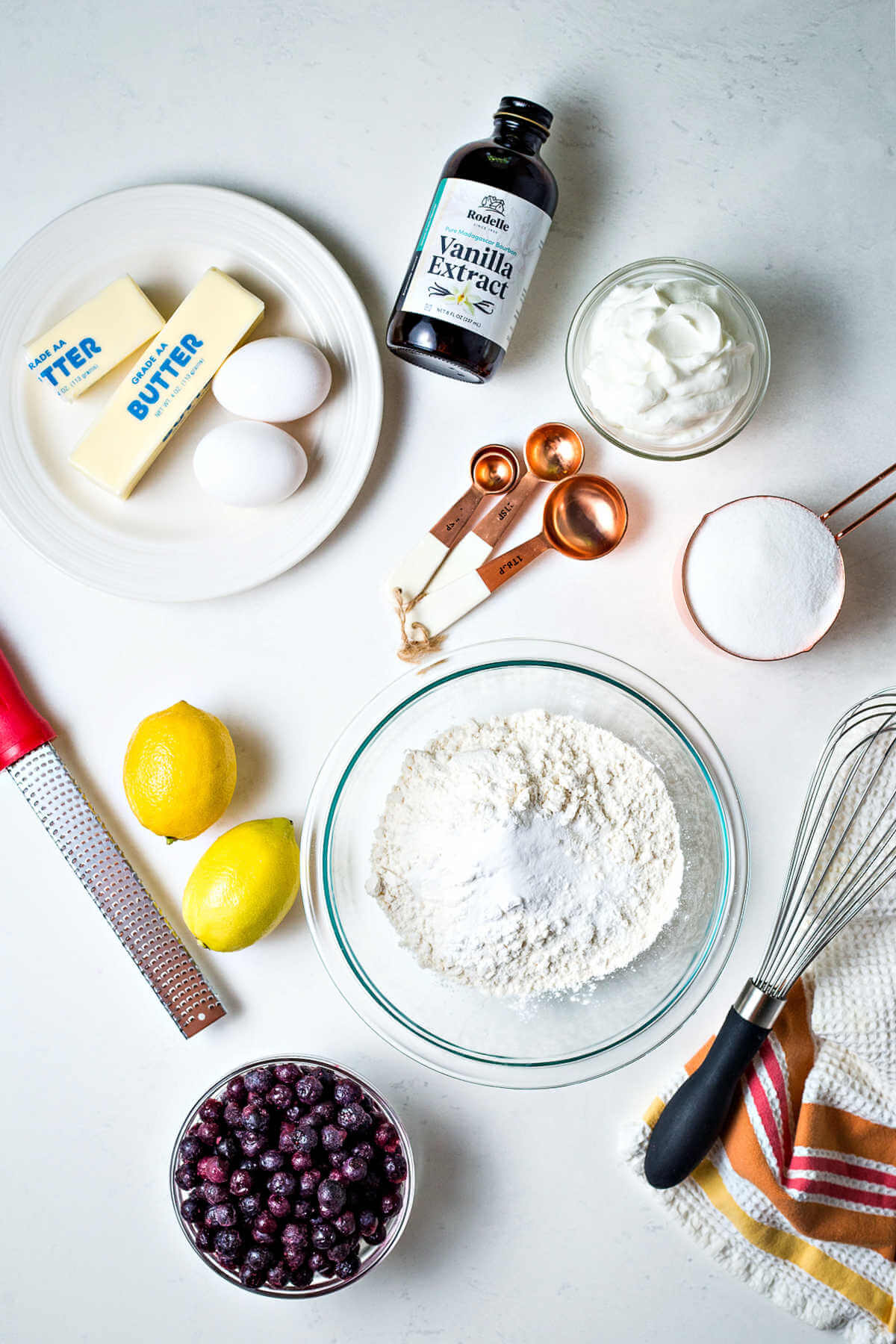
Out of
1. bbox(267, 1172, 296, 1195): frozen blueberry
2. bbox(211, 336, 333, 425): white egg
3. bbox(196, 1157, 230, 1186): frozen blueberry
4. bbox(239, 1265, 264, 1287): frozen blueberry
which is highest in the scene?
bbox(211, 336, 333, 425): white egg

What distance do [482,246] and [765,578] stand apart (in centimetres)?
50

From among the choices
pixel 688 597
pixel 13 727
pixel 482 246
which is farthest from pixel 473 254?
pixel 13 727

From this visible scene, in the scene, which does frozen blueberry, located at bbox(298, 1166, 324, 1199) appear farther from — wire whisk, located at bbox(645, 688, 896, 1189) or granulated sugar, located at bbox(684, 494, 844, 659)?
granulated sugar, located at bbox(684, 494, 844, 659)

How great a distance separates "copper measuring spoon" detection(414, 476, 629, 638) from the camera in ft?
3.47

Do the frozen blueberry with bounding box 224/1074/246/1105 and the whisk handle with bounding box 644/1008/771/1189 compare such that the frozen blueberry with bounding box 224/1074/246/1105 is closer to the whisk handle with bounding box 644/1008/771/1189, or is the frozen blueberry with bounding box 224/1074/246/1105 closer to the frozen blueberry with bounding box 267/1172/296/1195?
the frozen blueberry with bounding box 267/1172/296/1195

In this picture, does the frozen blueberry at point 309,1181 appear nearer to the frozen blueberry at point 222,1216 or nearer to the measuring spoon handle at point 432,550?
the frozen blueberry at point 222,1216

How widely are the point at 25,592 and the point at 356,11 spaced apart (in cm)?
86

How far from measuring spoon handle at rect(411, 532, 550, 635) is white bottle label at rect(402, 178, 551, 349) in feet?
0.85

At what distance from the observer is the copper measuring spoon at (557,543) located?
1.06 m

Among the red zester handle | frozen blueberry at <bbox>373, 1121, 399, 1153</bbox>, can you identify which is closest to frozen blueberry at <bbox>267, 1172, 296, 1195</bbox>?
frozen blueberry at <bbox>373, 1121, 399, 1153</bbox>

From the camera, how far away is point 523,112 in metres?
0.96

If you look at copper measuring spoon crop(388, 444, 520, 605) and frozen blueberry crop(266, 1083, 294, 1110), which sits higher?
copper measuring spoon crop(388, 444, 520, 605)

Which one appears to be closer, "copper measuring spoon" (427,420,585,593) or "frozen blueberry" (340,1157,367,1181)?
"frozen blueberry" (340,1157,367,1181)

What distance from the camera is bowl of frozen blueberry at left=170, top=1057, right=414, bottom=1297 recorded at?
95 centimetres
